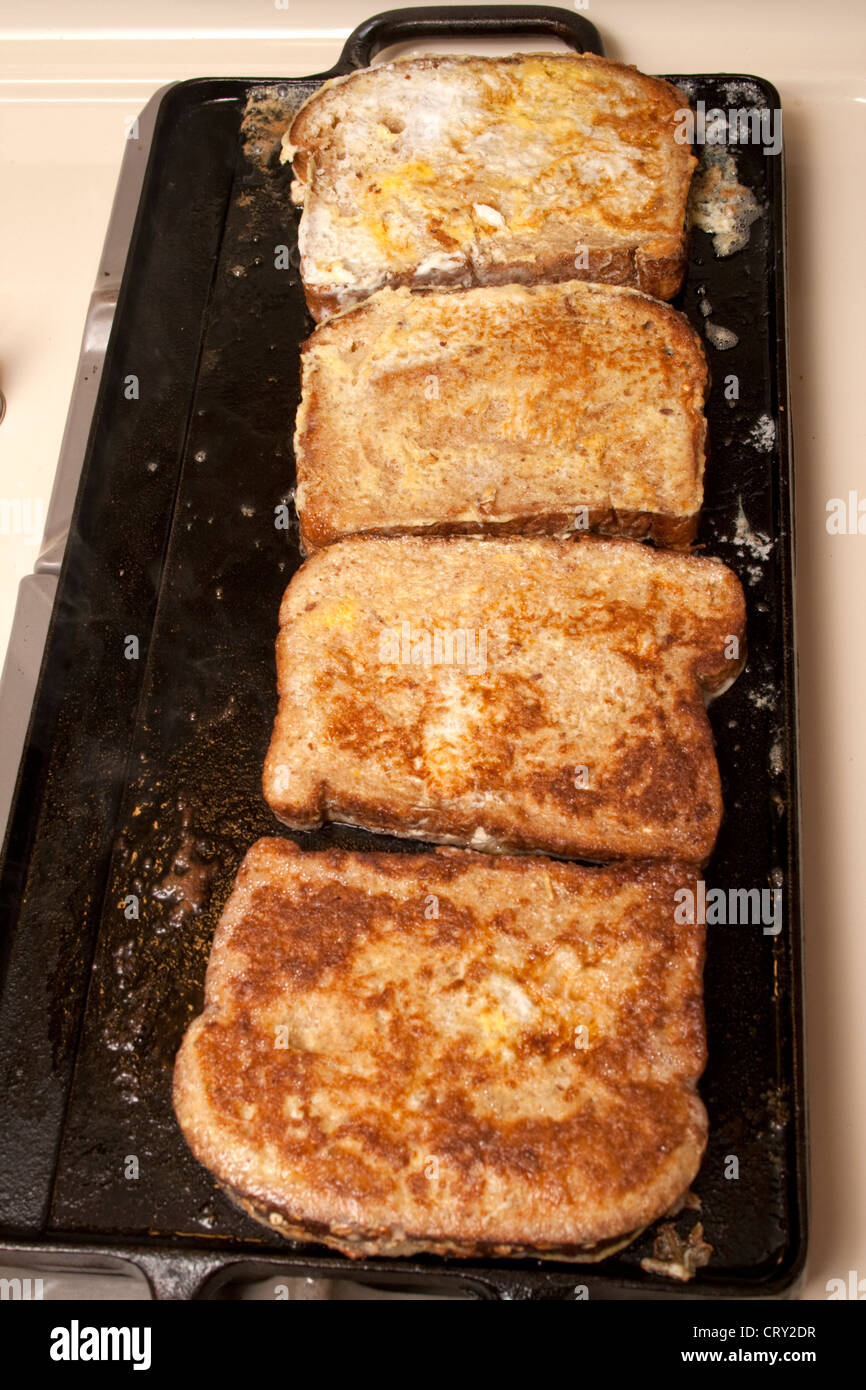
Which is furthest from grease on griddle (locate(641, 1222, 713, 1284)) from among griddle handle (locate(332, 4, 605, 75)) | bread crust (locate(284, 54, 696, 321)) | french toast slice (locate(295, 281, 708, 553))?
griddle handle (locate(332, 4, 605, 75))

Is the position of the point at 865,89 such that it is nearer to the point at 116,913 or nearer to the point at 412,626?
the point at 412,626

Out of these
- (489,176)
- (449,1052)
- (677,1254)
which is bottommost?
(677,1254)

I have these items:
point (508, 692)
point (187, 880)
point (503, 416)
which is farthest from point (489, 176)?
point (187, 880)

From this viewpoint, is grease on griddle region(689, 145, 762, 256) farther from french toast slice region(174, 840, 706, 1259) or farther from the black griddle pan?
french toast slice region(174, 840, 706, 1259)

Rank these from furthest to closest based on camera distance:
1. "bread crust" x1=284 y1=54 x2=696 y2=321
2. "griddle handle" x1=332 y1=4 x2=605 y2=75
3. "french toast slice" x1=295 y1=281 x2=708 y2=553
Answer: "griddle handle" x1=332 y1=4 x2=605 y2=75
"bread crust" x1=284 y1=54 x2=696 y2=321
"french toast slice" x1=295 y1=281 x2=708 y2=553

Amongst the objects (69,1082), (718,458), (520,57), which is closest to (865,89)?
(520,57)

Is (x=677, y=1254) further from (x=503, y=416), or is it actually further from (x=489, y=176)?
(x=489, y=176)
